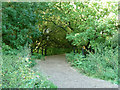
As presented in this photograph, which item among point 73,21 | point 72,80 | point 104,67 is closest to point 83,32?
point 73,21

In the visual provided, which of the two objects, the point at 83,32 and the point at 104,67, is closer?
the point at 104,67

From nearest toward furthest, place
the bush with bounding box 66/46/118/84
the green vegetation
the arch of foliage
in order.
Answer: the bush with bounding box 66/46/118/84 → the green vegetation → the arch of foliage

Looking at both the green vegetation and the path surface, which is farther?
the green vegetation

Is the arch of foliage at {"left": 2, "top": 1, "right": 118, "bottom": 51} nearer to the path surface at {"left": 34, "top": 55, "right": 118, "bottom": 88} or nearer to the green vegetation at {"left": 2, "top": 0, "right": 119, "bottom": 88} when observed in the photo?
the green vegetation at {"left": 2, "top": 0, "right": 119, "bottom": 88}

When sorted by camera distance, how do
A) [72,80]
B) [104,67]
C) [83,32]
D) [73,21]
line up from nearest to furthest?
[72,80] → [104,67] → [83,32] → [73,21]

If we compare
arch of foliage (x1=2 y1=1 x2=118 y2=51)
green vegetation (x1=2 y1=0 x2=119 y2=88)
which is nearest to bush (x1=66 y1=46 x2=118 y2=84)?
green vegetation (x1=2 y1=0 x2=119 y2=88)

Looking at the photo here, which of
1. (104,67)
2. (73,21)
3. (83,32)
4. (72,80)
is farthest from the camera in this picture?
(73,21)

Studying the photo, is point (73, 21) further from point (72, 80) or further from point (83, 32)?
point (72, 80)

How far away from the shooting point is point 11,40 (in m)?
4.72

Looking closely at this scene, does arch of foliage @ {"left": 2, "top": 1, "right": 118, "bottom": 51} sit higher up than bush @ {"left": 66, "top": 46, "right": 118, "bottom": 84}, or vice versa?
arch of foliage @ {"left": 2, "top": 1, "right": 118, "bottom": 51}

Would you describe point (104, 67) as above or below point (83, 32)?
below

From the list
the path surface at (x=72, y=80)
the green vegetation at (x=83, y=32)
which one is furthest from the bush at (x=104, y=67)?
the path surface at (x=72, y=80)

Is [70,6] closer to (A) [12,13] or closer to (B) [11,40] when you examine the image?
(A) [12,13]

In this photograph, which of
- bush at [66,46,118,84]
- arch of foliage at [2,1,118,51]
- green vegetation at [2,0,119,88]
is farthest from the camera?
arch of foliage at [2,1,118,51]
